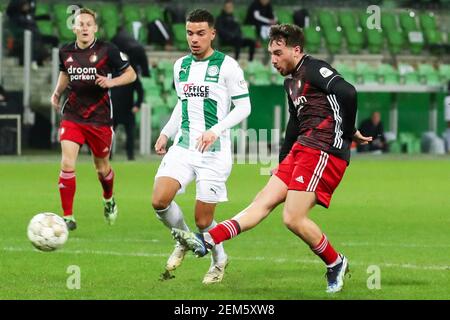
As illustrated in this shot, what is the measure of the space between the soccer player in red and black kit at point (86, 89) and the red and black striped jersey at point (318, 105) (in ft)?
15.6

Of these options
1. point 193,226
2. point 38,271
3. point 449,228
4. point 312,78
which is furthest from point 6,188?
point 312,78

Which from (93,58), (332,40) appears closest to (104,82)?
(93,58)

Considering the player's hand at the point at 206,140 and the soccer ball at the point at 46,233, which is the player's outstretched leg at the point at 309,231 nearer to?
the player's hand at the point at 206,140

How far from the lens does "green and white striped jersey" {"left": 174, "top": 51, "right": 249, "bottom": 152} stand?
10727 mm

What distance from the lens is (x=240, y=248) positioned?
1288 cm

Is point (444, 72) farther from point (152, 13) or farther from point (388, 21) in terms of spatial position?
point (152, 13)

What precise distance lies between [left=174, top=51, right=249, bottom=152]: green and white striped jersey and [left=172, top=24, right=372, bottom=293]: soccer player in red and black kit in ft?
3.08

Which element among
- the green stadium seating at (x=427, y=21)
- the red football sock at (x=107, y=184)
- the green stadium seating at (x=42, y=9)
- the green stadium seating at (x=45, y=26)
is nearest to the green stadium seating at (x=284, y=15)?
the green stadium seating at (x=427, y=21)

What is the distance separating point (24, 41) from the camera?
97.3 ft

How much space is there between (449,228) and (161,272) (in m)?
5.16

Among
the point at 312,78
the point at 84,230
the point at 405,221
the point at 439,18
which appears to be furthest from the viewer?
the point at 439,18

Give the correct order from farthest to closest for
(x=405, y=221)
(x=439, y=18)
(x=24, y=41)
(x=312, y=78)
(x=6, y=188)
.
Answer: (x=439, y=18)
(x=24, y=41)
(x=6, y=188)
(x=405, y=221)
(x=312, y=78)
